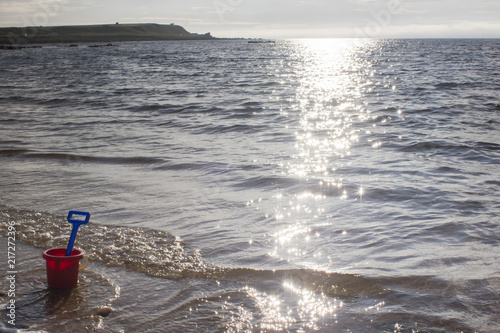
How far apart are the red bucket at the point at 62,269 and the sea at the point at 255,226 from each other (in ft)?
0.26

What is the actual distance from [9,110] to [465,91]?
59.0ft

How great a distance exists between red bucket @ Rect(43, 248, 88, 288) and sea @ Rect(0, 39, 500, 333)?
78 millimetres

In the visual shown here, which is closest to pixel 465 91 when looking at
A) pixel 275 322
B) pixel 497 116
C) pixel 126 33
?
pixel 497 116

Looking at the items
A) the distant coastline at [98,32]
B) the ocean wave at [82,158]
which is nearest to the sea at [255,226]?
the ocean wave at [82,158]

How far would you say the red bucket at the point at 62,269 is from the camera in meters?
3.14

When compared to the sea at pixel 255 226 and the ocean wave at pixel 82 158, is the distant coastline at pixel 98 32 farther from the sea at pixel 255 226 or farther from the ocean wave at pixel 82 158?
the sea at pixel 255 226

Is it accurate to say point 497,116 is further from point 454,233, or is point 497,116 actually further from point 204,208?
point 204,208

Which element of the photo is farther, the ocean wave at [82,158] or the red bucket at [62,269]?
the ocean wave at [82,158]

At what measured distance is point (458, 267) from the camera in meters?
3.79

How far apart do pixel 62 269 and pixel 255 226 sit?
83.4 inches

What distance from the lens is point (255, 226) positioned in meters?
4.77

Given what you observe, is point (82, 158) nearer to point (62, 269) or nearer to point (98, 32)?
point (62, 269)

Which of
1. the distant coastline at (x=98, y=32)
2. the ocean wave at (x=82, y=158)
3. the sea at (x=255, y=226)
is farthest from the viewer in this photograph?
the distant coastline at (x=98, y=32)

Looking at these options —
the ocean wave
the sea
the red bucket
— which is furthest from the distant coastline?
the red bucket
